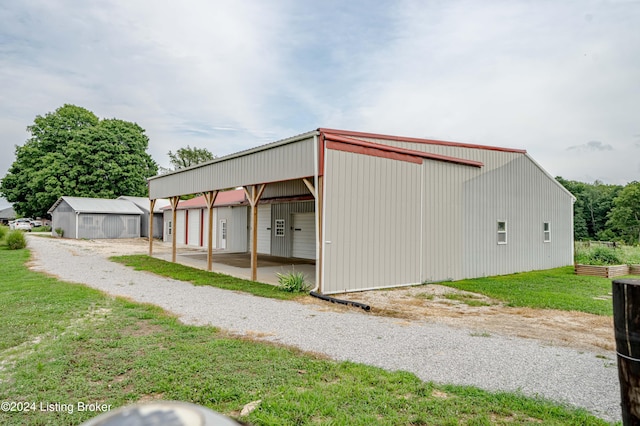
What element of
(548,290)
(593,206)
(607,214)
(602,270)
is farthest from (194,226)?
(593,206)

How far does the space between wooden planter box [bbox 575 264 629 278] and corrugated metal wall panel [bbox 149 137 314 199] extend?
10.7 meters

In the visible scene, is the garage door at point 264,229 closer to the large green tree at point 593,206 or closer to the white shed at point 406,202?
the white shed at point 406,202

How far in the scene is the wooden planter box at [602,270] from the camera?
12717 mm

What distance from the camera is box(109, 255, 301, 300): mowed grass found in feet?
29.8

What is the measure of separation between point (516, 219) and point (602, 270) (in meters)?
3.08

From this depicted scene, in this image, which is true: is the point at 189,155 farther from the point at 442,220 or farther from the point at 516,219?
the point at 442,220

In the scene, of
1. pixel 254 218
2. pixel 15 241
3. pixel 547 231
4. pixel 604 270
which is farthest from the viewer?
pixel 15 241

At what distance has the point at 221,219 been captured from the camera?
23.9m

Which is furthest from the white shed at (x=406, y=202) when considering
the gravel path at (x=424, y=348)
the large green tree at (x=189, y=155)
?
the large green tree at (x=189, y=155)

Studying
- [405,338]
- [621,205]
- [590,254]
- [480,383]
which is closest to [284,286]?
[405,338]

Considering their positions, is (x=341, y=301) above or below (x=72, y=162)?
below

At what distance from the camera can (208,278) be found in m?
11.4

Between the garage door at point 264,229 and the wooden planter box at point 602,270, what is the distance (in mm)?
A: 13524

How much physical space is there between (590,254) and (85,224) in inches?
1316
